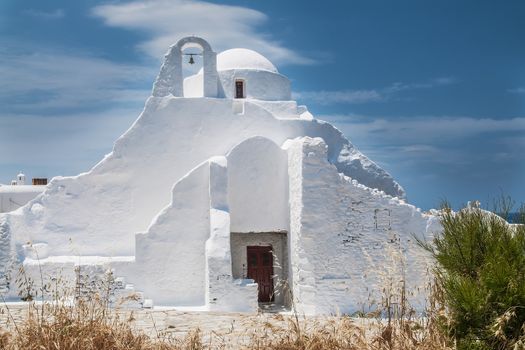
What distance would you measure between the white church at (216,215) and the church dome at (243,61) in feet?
4.90

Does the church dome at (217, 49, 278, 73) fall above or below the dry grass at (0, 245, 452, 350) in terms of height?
above

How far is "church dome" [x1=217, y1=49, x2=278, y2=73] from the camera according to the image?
18656mm

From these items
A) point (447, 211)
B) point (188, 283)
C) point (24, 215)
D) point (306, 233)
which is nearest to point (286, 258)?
point (306, 233)

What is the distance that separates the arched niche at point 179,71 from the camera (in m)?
16.6

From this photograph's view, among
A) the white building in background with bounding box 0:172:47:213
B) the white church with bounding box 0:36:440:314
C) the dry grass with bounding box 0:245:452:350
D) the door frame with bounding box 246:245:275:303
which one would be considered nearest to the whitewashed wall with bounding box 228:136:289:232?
the white church with bounding box 0:36:440:314

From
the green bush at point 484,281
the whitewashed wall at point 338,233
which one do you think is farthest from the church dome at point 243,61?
the green bush at point 484,281

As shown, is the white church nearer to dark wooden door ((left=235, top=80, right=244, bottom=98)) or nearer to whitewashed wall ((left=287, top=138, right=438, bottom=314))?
whitewashed wall ((left=287, top=138, right=438, bottom=314))

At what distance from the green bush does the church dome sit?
43.2 ft

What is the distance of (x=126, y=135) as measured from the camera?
16.2m

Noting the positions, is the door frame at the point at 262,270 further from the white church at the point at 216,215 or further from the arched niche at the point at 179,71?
the arched niche at the point at 179,71

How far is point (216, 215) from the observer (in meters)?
14.4

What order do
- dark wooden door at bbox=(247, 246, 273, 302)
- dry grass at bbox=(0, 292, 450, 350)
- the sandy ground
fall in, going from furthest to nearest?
dark wooden door at bbox=(247, 246, 273, 302) < the sandy ground < dry grass at bbox=(0, 292, 450, 350)

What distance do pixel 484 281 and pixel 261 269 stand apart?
1080cm

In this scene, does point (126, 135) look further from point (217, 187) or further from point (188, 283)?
point (188, 283)
